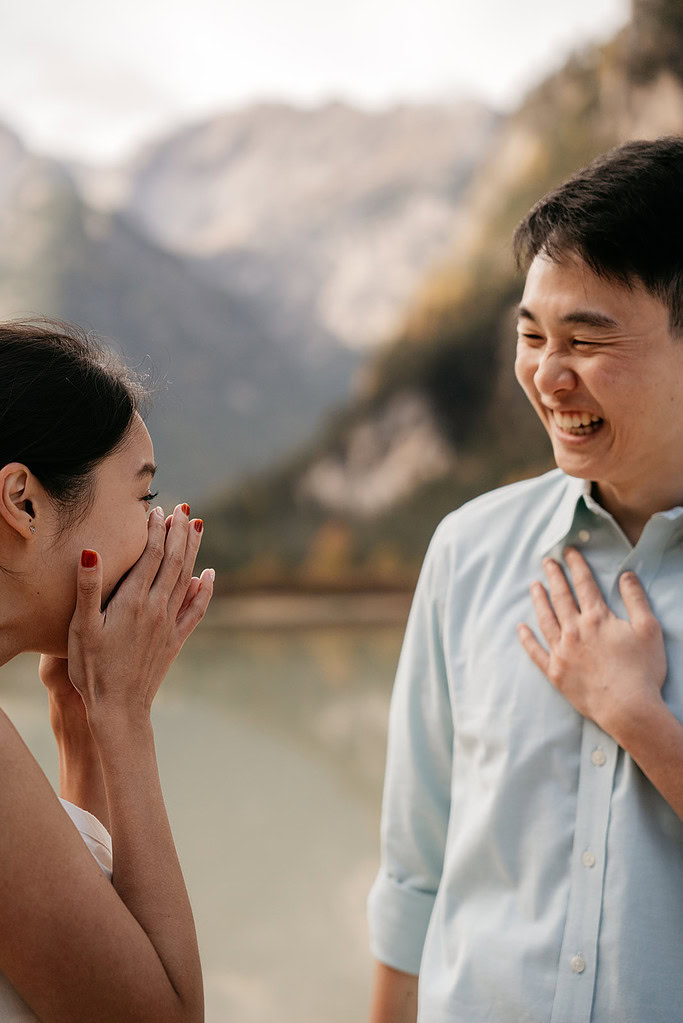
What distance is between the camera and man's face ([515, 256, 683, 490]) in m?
1.10

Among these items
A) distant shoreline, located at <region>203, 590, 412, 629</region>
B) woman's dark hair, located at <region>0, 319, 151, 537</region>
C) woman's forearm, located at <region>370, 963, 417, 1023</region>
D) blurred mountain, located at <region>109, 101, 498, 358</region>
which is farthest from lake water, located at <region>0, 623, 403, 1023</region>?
woman's dark hair, located at <region>0, 319, 151, 537</region>

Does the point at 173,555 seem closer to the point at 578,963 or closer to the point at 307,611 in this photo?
the point at 578,963

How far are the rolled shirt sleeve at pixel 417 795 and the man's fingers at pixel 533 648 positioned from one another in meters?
0.13

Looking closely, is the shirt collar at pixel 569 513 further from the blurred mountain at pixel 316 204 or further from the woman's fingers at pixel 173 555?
the blurred mountain at pixel 316 204

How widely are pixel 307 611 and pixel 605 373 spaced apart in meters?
3.45

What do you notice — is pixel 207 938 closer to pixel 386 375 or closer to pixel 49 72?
pixel 386 375

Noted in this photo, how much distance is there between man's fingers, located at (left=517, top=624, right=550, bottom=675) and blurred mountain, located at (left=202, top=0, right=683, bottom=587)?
3.24m

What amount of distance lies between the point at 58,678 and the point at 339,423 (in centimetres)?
346

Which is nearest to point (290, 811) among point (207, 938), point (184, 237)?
point (207, 938)

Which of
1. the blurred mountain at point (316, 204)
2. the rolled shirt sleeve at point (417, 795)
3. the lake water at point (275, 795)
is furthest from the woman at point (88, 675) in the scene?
the blurred mountain at point (316, 204)

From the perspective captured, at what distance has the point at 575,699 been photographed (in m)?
1.10

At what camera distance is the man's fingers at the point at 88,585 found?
3.27 ft

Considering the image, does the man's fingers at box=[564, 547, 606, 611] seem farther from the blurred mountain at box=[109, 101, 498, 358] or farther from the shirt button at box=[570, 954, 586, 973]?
the blurred mountain at box=[109, 101, 498, 358]

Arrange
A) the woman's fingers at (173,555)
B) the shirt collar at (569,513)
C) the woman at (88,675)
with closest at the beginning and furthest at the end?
the woman at (88,675) < the woman's fingers at (173,555) < the shirt collar at (569,513)
